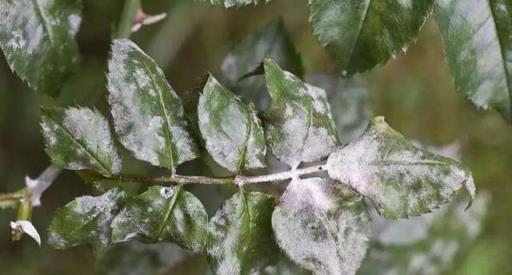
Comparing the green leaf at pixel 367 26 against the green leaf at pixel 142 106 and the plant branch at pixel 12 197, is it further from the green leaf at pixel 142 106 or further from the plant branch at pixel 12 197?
the plant branch at pixel 12 197

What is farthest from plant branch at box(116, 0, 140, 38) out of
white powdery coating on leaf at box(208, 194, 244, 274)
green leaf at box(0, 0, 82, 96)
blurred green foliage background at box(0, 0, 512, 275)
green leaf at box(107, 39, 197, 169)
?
blurred green foliage background at box(0, 0, 512, 275)

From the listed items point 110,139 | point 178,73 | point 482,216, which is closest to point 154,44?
point 178,73

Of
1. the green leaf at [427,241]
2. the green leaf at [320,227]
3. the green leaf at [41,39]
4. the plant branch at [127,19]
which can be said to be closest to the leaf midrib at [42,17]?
the green leaf at [41,39]

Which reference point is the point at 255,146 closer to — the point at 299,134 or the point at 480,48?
the point at 299,134

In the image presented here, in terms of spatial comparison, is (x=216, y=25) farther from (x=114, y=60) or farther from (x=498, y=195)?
(x=114, y=60)

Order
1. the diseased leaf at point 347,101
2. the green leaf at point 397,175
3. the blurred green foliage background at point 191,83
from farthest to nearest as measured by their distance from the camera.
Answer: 1. the blurred green foliage background at point 191,83
2. the diseased leaf at point 347,101
3. the green leaf at point 397,175
